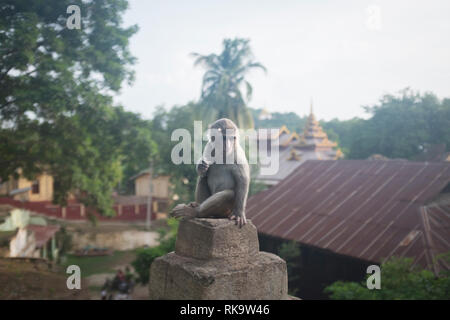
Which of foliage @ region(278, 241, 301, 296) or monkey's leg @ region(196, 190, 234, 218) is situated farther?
foliage @ region(278, 241, 301, 296)

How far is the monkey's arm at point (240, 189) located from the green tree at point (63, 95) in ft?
28.4

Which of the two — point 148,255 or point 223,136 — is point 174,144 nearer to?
point 148,255

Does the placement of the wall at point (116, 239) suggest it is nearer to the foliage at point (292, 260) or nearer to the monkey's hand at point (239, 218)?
the foliage at point (292, 260)

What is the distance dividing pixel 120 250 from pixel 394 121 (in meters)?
17.8

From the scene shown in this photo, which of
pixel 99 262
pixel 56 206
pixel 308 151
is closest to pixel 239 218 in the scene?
pixel 99 262

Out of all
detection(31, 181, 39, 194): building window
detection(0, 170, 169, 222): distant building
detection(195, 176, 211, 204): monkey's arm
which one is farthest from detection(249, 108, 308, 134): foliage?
detection(195, 176, 211, 204): monkey's arm

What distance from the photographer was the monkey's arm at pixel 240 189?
3.55 metres

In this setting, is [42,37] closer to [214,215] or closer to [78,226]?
[214,215]

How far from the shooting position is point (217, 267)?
10.8ft

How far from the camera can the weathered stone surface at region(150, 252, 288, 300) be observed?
3178 millimetres

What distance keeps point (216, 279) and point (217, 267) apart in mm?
135

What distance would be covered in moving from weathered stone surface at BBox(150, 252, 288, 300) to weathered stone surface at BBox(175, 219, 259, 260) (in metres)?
0.08

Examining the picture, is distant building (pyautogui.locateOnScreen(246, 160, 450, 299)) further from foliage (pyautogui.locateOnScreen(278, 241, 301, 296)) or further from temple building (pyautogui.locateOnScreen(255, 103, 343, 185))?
temple building (pyautogui.locateOnScreen(255, 103, 343, 185))
